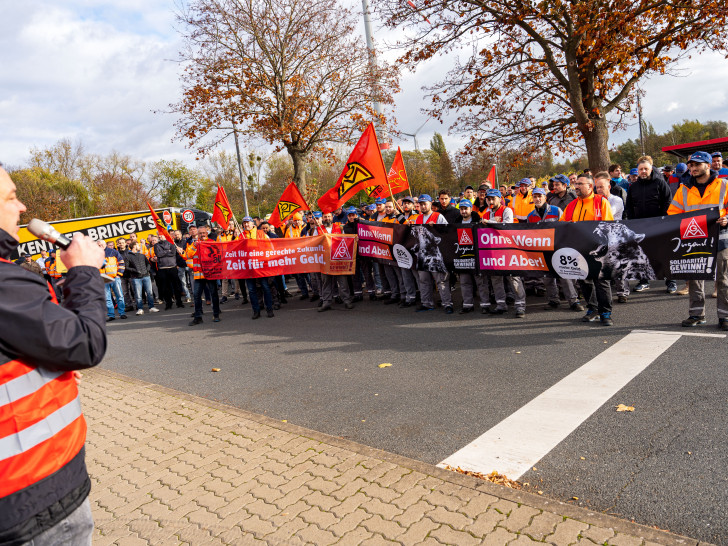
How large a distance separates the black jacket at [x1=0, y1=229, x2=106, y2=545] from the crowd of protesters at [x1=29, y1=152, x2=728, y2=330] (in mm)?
6624

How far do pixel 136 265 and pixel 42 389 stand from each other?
14.0 meters

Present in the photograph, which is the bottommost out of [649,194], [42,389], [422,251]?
[422,251]

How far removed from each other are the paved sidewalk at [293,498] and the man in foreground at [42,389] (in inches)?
66.5

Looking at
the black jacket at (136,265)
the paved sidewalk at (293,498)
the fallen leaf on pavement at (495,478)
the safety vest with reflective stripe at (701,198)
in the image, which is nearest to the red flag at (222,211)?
the black jacket at (136,265)

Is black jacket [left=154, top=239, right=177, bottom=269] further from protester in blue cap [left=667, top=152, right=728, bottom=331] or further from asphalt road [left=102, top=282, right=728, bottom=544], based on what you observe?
protester in blue cap [left=667, top=152, right=728, bottom=331]

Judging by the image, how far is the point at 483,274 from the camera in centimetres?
908

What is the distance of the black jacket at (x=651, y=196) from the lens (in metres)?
9.12

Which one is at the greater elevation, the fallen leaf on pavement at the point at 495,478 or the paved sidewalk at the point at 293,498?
the paved sidewalk at the point at 293,498

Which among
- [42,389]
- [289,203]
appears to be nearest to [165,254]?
[289,203]

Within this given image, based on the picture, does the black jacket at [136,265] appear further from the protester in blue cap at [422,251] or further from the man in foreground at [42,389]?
the man in foreground at [42,389]

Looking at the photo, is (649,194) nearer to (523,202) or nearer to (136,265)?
(523,202)

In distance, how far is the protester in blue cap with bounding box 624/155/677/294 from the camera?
8977mm

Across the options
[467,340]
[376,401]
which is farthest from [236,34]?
[376,401]

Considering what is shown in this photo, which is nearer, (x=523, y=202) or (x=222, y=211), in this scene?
(x=523, y=202)
